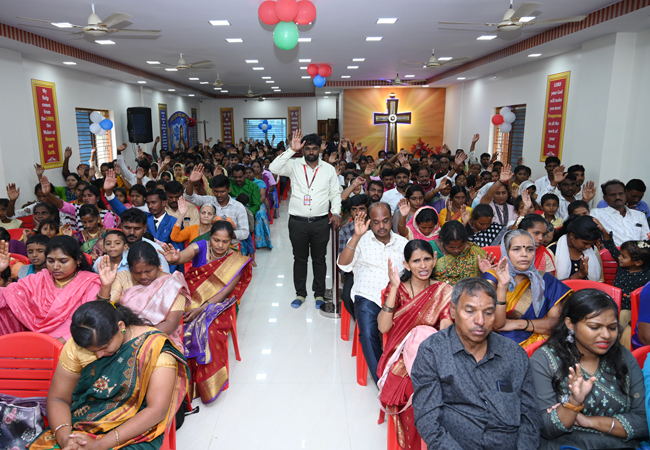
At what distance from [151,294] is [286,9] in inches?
123

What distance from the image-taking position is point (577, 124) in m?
6.63

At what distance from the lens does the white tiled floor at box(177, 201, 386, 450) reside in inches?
94.0

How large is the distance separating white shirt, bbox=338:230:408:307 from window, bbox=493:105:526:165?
7.33 m

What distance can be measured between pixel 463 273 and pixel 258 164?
17.8ft

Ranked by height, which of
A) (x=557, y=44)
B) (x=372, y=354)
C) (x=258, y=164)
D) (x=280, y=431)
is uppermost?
(x=557, y=44)

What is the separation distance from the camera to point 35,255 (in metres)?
2.66

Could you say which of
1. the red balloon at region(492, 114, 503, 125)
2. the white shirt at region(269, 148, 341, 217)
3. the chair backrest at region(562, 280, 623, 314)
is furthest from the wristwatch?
the red balloon at region(492, 114, 503, 125)

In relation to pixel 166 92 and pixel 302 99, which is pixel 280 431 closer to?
pixel 166 92

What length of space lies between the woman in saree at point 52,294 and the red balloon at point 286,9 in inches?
118

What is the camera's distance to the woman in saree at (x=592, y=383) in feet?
5.47

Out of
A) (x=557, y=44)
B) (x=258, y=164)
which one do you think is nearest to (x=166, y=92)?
(x=258, y=164)

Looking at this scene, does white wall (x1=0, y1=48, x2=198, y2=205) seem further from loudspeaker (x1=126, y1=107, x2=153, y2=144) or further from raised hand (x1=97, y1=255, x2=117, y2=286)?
raised hand (x1=97, y1=255, x2=117, y2=286)

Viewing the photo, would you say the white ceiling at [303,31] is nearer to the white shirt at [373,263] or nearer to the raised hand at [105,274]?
the white shirt at [373,263]

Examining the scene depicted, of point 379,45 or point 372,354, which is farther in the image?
point 379,45
